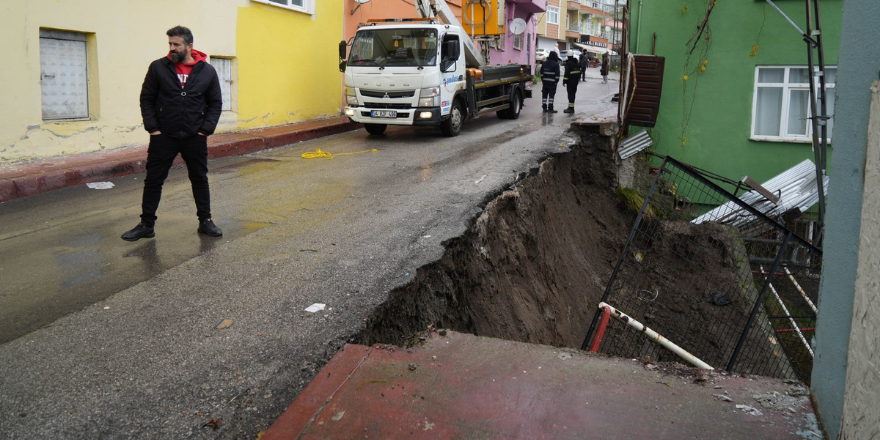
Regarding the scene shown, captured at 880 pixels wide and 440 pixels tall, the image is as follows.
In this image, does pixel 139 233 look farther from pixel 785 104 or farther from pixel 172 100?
pixel 785 104

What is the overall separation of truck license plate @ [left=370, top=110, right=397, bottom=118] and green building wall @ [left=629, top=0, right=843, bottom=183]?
5165 millimetres

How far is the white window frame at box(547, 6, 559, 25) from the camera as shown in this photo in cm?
6074

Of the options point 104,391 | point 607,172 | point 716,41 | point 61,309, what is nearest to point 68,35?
point 61,309

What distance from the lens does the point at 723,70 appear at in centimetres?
1290

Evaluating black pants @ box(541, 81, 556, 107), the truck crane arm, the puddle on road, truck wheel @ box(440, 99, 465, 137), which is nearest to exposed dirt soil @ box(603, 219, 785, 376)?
the puddle on road

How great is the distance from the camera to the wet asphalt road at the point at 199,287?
3.12 metres

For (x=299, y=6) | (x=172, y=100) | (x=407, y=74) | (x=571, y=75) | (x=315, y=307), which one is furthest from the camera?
(x=571, y=75)

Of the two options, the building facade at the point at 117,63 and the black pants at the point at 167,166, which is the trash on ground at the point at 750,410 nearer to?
the black pants at the point at 167,166

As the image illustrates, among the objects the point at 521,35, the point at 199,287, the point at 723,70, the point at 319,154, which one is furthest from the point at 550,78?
the point at 521,35

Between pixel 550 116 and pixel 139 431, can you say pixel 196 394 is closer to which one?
pixel 139 431

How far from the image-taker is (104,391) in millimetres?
3205

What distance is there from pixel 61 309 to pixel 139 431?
188 centimetres

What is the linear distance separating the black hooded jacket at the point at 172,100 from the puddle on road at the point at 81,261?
3.29ft

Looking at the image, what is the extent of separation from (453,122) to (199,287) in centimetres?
938
